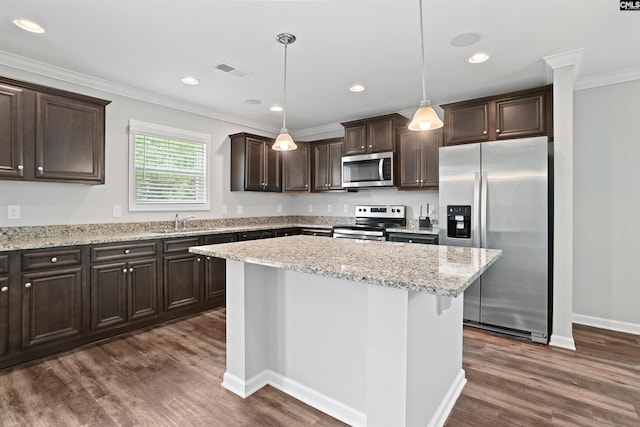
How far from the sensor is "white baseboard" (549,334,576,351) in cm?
297

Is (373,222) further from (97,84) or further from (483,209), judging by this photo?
(97,84)

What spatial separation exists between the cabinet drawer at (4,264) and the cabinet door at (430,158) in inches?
163

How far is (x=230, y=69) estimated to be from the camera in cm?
325

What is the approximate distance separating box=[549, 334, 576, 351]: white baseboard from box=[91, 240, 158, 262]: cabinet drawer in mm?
3988

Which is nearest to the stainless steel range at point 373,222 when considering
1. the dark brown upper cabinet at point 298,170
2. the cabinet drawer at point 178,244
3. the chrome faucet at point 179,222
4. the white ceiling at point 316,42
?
Answer: the dark brown upper cabinet at point 298,170

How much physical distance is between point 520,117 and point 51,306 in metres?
4.70

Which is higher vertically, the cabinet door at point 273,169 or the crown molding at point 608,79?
the crown molding at point 608,79

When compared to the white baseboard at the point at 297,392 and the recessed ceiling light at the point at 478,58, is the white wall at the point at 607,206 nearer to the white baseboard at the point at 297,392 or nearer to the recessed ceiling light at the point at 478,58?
the recessed ceiling light at the point at 478,58

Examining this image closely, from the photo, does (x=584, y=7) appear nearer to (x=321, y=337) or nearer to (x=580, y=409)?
(x=580, y=409)

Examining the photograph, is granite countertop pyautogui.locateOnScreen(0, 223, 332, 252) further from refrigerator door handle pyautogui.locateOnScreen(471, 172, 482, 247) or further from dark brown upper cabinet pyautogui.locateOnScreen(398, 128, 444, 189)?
refrigerator door handle pyautogui.locateOnScreen(471, 172, 482, 247)

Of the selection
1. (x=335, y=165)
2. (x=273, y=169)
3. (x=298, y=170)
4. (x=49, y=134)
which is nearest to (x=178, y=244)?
(x=49, y=134)

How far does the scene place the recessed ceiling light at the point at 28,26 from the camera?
240 centimetres

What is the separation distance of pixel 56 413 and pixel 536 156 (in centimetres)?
419

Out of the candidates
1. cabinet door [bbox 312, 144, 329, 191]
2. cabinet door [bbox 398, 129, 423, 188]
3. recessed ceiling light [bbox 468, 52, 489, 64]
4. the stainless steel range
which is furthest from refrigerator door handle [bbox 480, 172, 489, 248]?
cabinet door [bbox 312, 144, 329, 191]
